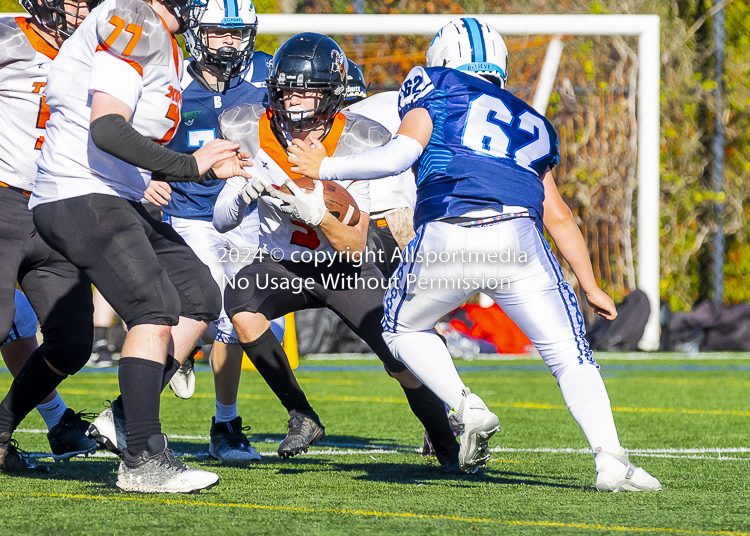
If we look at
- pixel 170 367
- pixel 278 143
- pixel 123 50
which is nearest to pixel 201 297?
pixel 170 367

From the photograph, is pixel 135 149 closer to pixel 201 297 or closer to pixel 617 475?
pixel 201 297

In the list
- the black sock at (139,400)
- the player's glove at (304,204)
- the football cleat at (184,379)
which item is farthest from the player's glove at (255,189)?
the football cleat at (184,379)

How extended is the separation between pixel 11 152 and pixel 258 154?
92 cm

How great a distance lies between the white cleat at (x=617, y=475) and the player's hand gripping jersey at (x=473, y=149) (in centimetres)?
77

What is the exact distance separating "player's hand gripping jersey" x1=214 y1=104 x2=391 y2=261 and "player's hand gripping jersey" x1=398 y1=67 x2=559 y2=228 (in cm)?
59

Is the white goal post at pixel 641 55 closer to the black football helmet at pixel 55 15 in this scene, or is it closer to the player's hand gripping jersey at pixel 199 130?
the player's hand gripping jersey at pixel 199 130

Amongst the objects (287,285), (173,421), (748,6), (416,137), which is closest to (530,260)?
(416,137)

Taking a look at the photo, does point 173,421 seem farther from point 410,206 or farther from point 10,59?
point 10,59

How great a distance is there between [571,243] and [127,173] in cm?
147

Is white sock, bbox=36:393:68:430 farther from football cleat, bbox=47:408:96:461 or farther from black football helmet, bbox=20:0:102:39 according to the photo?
black football helmet, bbox=20:0:102:39

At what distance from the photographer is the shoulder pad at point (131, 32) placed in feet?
10.2

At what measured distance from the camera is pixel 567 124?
1094cm

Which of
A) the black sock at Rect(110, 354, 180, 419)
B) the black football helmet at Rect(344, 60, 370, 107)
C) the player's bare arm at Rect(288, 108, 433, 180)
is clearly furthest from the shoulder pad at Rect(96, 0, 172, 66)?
the black football helmet at Rect(344, 60, 370, 107)

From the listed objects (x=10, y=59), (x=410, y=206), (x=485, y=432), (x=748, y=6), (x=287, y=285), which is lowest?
(x=485, y=432)
